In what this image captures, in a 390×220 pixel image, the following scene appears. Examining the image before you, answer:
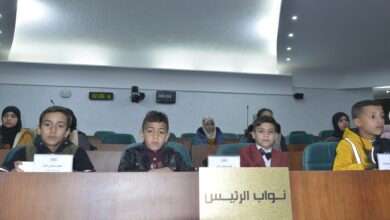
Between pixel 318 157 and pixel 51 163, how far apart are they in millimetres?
1496

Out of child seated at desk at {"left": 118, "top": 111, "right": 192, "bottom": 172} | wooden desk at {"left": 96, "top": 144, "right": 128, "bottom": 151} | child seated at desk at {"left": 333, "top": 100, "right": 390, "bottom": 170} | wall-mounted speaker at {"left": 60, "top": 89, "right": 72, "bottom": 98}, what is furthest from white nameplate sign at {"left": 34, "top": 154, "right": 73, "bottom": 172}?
wall-mounted speaker at {"left": 60, "top": 89, "right": 72, "bottom": 98}

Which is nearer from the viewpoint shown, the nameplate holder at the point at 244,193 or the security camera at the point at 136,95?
the nameplate holder at the point at 244,193

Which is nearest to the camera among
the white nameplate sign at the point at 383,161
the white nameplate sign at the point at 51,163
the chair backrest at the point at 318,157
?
the white nameplate sign at the point at 51,163

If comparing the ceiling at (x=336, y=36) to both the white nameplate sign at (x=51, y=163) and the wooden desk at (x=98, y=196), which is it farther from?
the wooden desk at (x=98, y=196)

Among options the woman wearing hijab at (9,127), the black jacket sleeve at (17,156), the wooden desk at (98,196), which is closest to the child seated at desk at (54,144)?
the black jacket sleeve at (17,156)

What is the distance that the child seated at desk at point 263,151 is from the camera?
6.61 feet

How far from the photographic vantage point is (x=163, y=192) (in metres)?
0.86

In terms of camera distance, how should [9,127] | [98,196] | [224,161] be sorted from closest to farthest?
1. [98,196]
2. [224,161]
3. [9,127]

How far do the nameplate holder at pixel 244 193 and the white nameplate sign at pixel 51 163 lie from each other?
565mm

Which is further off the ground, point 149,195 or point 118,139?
point 118,139

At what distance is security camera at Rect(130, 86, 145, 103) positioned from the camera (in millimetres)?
7605

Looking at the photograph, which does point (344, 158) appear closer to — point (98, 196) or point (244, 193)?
point (244, 193)

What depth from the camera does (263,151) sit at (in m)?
2.09

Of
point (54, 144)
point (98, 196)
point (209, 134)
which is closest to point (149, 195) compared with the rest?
point (98, 196)
